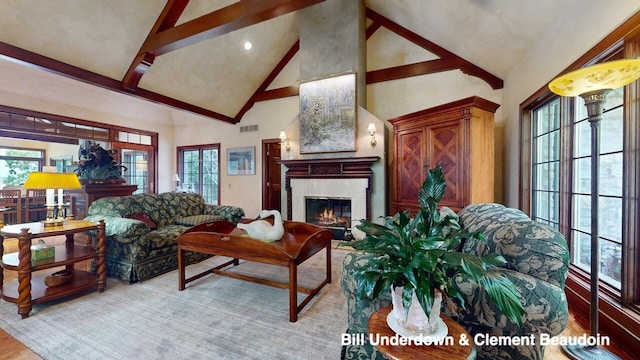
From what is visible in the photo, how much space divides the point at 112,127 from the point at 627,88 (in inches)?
324

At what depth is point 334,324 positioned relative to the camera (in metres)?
2.06

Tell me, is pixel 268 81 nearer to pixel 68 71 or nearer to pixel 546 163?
pixel 68 71

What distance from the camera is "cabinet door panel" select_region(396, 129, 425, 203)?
4141 millimetres

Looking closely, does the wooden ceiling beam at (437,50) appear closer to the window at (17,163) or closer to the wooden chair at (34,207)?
the wooden chair at (34,207)

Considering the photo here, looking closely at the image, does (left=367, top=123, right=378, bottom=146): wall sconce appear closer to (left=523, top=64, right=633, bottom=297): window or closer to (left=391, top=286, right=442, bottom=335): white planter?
(left=523, top=64, right=633, bottom=297): window

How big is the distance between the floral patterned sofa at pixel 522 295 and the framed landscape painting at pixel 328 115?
145 inches

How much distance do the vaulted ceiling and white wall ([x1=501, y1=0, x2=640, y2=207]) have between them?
0.16m

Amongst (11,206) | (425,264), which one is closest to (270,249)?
(425,264)

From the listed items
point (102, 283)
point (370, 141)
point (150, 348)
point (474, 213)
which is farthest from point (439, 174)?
point (370, 141)

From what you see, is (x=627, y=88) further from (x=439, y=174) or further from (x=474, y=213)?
(x=439, y=174)

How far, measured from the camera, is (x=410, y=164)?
4305 mm

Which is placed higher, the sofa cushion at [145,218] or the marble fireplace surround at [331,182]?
the marble fireplace surround at [331,182]

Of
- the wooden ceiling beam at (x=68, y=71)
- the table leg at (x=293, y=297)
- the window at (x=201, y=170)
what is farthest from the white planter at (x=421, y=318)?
the window at (x=201, y=170)

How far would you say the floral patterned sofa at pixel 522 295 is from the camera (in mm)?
1125
